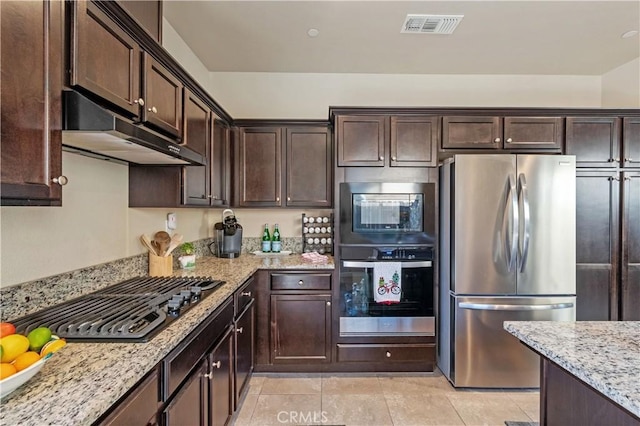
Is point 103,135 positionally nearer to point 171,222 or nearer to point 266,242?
point 171,222

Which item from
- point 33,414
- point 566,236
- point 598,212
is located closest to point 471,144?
point 566,236

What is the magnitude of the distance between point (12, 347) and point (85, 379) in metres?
0.19

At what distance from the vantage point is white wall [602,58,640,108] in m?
3.12

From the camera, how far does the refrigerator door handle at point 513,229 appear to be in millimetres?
2391

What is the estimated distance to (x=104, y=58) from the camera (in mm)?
1279

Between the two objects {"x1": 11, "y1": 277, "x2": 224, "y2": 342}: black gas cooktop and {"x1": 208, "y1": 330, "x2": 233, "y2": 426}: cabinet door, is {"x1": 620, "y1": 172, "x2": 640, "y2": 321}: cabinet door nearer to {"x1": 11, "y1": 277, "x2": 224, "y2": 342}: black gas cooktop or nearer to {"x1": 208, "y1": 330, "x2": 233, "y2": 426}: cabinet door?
{"x1": 208, "y1": 330, "x2": 233, "y2": 426}: cabinet door

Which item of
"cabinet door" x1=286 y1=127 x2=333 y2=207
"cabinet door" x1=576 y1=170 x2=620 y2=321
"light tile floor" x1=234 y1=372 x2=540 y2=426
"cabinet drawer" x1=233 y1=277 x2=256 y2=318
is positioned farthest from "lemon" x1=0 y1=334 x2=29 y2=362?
"cabinet door" x1=576 y1=170 x2=620 y2=321

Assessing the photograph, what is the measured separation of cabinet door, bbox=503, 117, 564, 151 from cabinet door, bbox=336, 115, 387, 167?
109 cm

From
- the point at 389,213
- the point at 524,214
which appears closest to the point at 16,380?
the point at 389,213

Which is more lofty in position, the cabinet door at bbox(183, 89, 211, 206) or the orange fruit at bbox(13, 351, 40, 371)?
the cabinet door at bbox(183, 89, 211, 206)

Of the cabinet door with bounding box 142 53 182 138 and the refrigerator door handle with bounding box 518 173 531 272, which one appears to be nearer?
the cabinet door with bounding box 142 53 182 138

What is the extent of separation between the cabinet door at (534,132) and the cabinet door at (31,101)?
3012 mm

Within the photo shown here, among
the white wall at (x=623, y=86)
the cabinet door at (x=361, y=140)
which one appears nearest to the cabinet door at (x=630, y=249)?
the white wall at (x=623, y=86)

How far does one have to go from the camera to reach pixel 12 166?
0.90m
